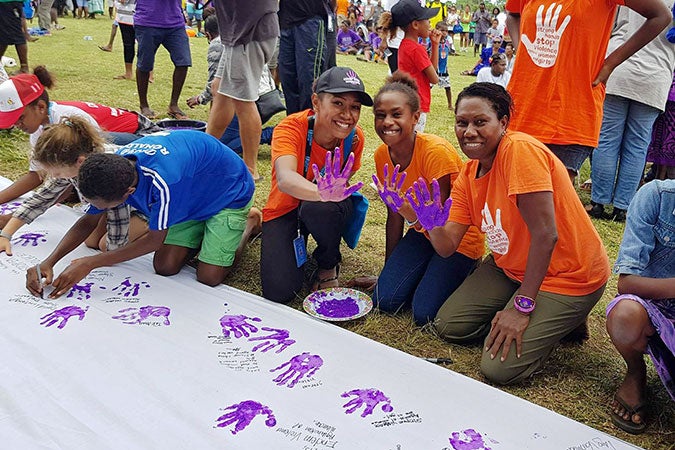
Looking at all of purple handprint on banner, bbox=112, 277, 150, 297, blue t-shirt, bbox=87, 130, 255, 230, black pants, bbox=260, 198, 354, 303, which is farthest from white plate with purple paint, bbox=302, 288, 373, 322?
purple handprint on banner, bbox=112, 277, 150, 297

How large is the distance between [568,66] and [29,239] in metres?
2.47

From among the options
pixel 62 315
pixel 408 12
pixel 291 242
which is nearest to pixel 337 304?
pixel 291 242

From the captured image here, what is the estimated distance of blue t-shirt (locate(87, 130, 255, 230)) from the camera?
2.15 meters

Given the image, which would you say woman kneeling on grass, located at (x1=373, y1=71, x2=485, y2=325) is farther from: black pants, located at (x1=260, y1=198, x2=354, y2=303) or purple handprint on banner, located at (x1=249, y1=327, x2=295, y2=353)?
purple handprint on banner, located at (x1=249, y1=327, x2=295, y2=353)

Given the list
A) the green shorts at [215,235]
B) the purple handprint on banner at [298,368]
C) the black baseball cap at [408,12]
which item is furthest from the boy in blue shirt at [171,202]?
the black baseball cap at [408,12]

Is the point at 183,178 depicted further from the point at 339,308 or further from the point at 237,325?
Answer: the point at 339,308

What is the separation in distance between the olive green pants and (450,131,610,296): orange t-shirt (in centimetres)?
5

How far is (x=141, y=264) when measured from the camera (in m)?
2.56

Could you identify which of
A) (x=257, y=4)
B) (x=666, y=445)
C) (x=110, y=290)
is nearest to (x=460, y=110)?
(x=666, y=445)

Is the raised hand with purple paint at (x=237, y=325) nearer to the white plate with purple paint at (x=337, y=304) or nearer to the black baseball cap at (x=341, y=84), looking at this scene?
the white plate with purple paint at (x=337, y=304)

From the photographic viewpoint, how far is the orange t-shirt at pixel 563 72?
7.36ft

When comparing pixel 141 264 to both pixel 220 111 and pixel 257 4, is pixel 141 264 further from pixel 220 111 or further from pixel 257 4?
pixel 257 4

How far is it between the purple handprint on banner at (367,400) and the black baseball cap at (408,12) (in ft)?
8.80

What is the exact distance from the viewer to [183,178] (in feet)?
7.49
